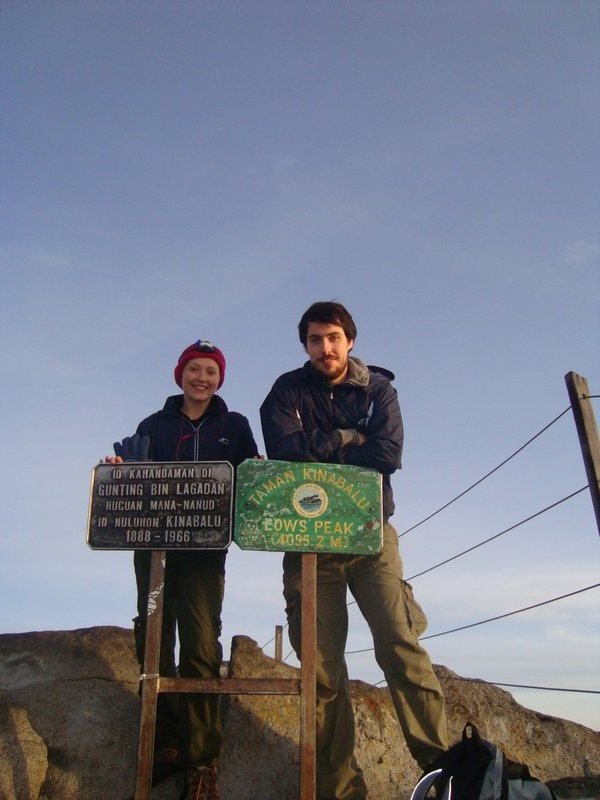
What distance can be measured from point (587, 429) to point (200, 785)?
358cm

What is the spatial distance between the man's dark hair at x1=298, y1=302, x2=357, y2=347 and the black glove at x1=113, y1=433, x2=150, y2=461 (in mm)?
1307

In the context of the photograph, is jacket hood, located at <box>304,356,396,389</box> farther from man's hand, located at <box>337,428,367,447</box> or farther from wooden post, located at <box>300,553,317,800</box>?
wooden post, located at <box>300,553,317,800</box>

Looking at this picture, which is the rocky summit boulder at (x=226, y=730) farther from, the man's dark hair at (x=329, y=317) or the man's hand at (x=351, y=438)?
the man's dark hair at (x=329, y=317)

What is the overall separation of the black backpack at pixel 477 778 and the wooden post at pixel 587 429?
1.92m

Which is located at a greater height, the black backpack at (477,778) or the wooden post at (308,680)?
the wooden post at (308,680)

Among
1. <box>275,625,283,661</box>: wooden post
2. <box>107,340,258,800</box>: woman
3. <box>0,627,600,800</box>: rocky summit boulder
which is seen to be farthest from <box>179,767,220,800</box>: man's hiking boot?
<box>275,625,283,661</box>: wooden post

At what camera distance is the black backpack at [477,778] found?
3852 millimetres

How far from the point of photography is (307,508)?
4.67m

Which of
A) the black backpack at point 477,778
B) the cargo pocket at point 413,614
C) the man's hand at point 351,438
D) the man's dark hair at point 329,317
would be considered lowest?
the black backpack at point 477,778

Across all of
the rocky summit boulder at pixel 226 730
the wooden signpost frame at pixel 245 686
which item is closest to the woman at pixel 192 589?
the wooden signpost frame at pixel 245 686

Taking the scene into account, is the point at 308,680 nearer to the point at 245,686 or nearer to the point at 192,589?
the point at 245,686

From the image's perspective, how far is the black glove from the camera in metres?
5.10

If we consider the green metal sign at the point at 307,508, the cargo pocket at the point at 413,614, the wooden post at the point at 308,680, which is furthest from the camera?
the cargo pocket at the point at 413,614

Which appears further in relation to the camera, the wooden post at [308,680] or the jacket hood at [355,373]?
the jacket hood at [355,373]
